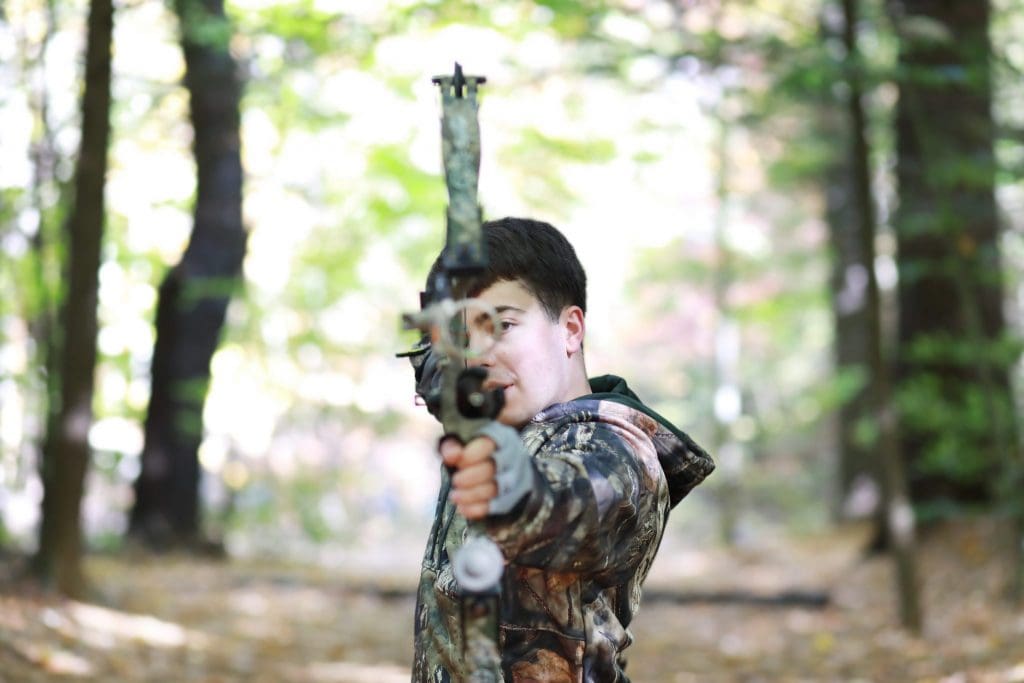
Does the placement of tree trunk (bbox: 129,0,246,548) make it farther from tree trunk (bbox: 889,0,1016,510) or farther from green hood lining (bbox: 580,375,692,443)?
green hood lining (bbox: 580,375,692,443)

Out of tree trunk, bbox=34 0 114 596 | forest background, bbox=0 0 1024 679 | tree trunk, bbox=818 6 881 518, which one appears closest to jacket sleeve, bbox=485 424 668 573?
forest background, bbox=0 0 1024 679

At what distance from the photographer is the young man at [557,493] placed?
197cm

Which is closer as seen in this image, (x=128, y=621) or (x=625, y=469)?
(x=625, y=469)

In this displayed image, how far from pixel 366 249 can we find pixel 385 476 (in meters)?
14.9

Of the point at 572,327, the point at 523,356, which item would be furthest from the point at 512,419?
the point at 572,327

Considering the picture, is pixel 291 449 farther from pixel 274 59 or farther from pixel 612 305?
pixel 274 59

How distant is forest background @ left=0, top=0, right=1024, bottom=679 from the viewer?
27.9 ft

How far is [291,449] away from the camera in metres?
26.0

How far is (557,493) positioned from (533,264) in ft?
2.04

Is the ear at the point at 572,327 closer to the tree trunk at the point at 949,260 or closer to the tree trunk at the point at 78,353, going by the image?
the tree trunk at the point at 949,260

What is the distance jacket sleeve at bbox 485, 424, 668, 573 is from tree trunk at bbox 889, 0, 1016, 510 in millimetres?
6267

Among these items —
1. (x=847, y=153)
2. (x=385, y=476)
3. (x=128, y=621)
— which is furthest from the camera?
(x=385, y=476)

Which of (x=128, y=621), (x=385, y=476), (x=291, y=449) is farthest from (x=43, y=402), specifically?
(x=385, y=476)

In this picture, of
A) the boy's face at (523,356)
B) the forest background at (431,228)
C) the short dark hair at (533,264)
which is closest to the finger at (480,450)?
the boy's face at (523,356)
